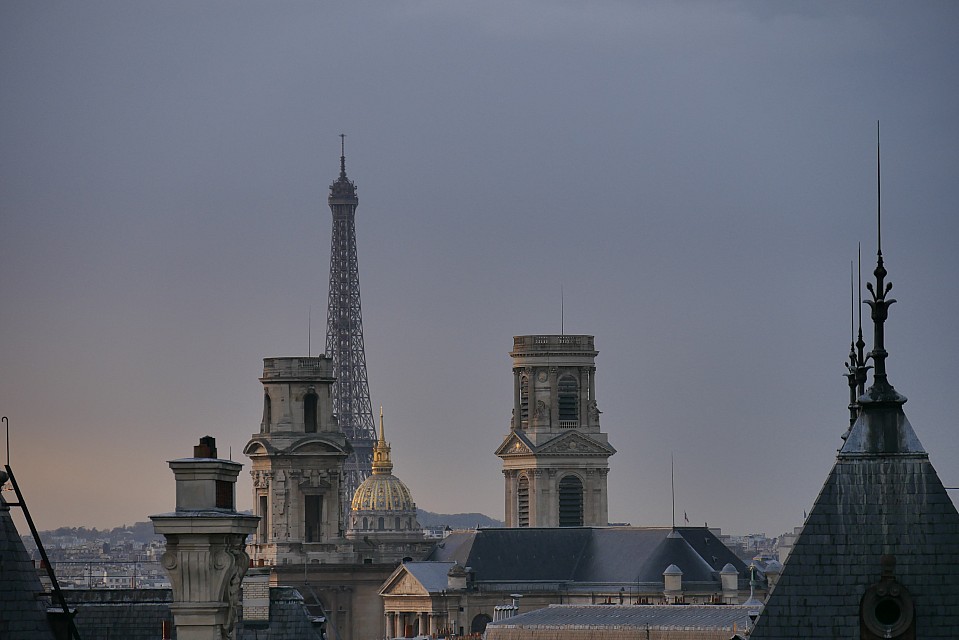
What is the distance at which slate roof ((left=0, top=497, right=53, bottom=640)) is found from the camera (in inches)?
1462

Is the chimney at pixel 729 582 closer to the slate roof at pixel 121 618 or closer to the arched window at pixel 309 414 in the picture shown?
the arched window at pixel 309 414

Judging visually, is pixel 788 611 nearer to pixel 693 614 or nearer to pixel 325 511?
pixel 693 614

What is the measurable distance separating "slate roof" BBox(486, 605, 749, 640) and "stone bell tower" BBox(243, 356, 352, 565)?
14713 mm

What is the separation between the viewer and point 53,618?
3794 cm

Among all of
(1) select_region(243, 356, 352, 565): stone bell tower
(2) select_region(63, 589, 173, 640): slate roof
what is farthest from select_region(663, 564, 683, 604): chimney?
(2) select_region(63, 589, 173, 640): slate roof

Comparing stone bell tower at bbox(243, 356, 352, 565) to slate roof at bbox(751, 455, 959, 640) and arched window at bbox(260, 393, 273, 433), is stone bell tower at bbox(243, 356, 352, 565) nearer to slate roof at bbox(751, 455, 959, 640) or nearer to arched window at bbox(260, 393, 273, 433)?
arched window at bbox(260, 393, 273, 433)

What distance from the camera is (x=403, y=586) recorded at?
195875 mm

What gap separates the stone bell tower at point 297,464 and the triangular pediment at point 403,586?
7.35 m

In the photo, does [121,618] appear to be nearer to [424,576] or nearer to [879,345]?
[879,345]

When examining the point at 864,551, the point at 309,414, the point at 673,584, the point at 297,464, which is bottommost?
the point at 864,551

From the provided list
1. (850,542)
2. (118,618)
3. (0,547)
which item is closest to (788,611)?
(850,542)

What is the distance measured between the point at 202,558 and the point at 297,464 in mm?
145568

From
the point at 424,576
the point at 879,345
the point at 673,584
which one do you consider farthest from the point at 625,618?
the point at 879,345

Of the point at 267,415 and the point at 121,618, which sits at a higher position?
the point at 267,415
